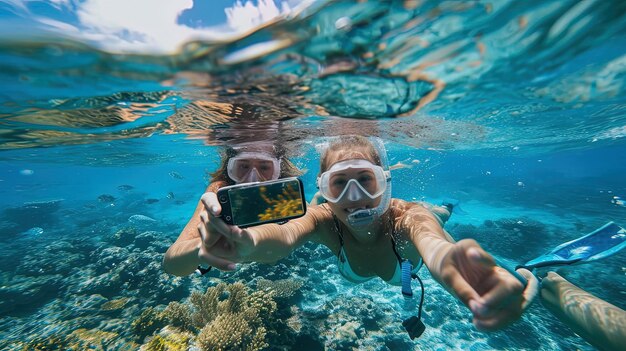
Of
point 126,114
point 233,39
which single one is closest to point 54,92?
point 126,114

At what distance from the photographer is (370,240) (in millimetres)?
3994

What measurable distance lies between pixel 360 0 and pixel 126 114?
8.30 metres

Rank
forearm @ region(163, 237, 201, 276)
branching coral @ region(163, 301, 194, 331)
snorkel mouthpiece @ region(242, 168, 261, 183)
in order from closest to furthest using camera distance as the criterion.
Answer: forearm @ region(163, 237, 201, 276) → snorkel mouthpiece @ region(242, 168, 261, 183) → branching coral @ region(163, 301, 194, 331)

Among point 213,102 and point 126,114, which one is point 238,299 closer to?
point 213,102

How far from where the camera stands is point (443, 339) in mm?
7723

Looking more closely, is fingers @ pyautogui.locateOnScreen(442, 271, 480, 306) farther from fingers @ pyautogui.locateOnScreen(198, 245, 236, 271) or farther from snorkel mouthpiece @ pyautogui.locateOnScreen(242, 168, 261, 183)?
snorkel mouthpiece @ pyautogui.locateOnScreen(242, 168, 261, 183)

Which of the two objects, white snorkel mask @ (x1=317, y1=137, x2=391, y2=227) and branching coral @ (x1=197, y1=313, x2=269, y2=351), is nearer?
white snorkel mask @ (x1=317, y1=137, x2=391, y2=227)

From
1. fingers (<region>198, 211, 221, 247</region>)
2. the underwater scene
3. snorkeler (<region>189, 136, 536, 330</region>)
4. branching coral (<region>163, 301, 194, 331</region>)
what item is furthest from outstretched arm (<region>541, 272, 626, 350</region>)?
branching coral (<region>163, 301, 194, 331</region>)

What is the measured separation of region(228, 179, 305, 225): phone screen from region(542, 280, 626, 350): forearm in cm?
435

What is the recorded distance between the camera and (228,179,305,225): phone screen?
2.28 metres

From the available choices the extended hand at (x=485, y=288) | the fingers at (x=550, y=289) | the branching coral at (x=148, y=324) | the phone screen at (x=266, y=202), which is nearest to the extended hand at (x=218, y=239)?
the phone screen at (x=266, y=202)

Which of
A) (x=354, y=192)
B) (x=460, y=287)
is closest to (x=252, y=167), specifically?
(x=354, y=192)

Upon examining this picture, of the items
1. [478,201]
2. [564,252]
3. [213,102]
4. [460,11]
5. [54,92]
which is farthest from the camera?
[478,201]

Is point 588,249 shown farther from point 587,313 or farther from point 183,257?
point 183,257
